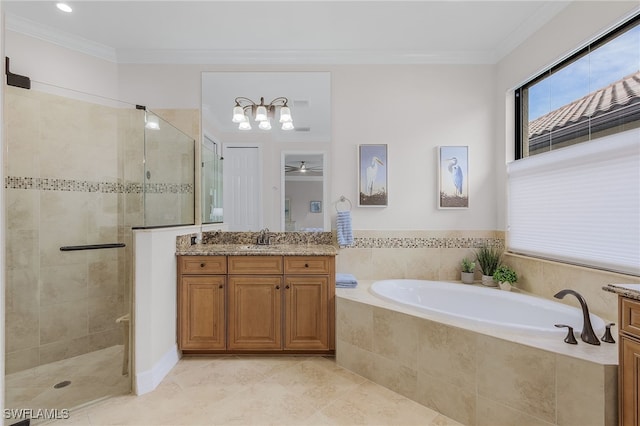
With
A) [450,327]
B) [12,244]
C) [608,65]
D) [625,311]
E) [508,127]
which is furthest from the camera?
[508,127]

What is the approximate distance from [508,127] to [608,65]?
2.70ft

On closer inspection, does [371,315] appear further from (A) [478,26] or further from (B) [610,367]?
(A) [478,26]

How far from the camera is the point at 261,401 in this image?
1784mm

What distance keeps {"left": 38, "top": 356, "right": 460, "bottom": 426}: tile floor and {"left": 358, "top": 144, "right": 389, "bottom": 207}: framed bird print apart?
1514 mm

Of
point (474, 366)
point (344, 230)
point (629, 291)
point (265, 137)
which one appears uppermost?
point (265, 137)

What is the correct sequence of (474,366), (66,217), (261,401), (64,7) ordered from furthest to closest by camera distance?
(66,217)
(64,7)
(261,401)
(474,366)

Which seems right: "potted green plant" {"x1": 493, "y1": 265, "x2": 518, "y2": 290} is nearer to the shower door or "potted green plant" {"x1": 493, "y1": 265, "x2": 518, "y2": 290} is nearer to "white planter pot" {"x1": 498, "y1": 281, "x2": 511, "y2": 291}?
"white planter pot" {"x1": 498, "y1": 281, "x2": 511, "y2": 291}

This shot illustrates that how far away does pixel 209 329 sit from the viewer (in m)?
2.26

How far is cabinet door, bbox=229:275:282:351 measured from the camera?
88.9 inches

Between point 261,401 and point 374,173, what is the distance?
2.08 m

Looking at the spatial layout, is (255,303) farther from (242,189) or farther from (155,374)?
(242,189)

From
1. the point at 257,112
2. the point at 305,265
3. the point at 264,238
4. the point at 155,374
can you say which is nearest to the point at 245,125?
the point at 257,112

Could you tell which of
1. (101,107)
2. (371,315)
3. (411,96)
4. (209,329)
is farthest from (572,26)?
(101,107)

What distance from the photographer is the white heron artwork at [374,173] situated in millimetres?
2730
